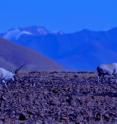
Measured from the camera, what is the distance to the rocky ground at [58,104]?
15.3m

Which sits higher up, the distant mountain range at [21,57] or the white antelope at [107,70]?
the distant mountain range at [21,57]

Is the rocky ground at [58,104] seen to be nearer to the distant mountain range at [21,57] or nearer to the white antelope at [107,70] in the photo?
the white antelope at [107,70]

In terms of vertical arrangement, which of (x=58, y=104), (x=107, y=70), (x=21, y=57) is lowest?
(x=58, y=104)

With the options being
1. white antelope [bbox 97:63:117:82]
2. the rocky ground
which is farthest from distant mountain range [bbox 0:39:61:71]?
the rocky ground

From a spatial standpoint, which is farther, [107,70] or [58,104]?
[107,70]

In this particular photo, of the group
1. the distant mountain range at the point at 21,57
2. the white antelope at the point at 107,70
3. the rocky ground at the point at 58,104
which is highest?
the distant mountain range at the point at 21,57

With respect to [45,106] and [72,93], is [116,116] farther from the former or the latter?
[72,93]

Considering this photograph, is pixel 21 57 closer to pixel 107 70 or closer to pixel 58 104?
pixel 107 70

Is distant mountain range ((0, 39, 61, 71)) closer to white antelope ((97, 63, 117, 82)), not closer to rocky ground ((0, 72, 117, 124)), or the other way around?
white antelope ((97, 63, 117, 82))

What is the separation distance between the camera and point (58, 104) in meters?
17.8

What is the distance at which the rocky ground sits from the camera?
50.1 feet

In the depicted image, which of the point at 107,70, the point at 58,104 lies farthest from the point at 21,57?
the point at 58,104

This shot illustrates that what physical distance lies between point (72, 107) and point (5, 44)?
372 feet

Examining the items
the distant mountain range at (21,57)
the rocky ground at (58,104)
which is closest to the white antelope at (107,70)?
the rocky ground at (58,104)
